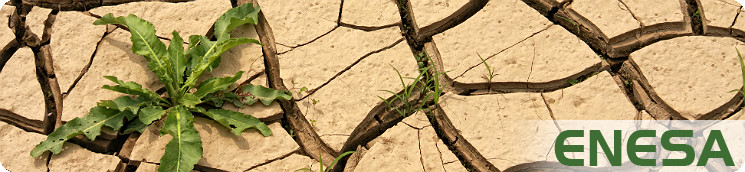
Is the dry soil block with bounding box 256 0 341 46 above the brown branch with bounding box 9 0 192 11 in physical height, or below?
below

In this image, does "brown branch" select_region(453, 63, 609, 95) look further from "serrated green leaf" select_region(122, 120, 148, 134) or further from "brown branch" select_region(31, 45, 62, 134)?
"brown branch" select_region(31, 45, 62, 134)

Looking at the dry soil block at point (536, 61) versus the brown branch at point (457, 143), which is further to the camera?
the dry soil block at point (536, 61)

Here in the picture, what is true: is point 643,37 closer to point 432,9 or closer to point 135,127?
point 432,9

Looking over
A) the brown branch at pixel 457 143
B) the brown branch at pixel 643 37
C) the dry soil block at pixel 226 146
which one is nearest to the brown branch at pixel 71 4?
the dry soil block at pixel 226 146

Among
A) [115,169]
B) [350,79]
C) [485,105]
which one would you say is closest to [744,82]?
[485,105]

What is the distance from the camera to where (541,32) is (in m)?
3.72

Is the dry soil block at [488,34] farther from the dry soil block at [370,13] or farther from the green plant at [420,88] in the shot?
the dry soil block at [370,13]

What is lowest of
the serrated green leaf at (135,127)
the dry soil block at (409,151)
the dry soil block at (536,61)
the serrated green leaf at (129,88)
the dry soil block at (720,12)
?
the dry soil block at (409,151)

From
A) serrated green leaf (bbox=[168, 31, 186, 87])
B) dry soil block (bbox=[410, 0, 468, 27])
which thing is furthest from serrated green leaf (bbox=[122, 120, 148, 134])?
dry soil block (bbox=[410, 0, 468, 27])

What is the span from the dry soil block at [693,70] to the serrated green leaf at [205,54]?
190cm

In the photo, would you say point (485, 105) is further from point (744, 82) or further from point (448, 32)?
point (744, 82)

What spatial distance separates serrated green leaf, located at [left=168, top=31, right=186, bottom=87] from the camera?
11.1 feet

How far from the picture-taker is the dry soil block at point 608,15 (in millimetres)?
3709

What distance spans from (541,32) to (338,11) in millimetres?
1024
